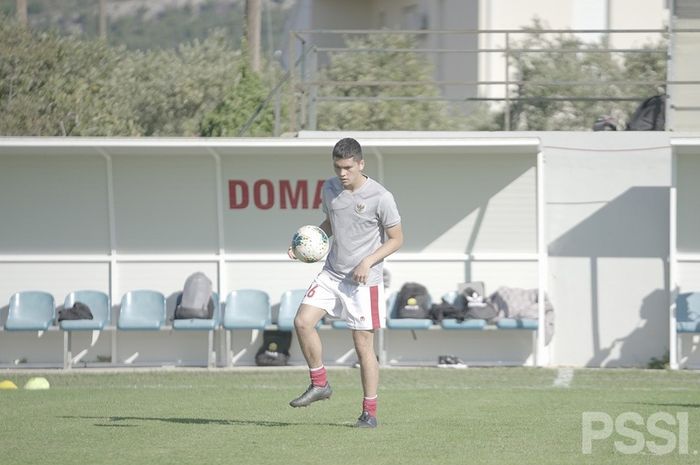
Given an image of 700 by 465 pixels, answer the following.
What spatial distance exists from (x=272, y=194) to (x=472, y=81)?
7.22 meters

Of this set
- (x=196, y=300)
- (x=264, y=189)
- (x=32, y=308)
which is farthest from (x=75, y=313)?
(x=264, y=189)

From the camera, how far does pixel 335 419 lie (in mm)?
9859

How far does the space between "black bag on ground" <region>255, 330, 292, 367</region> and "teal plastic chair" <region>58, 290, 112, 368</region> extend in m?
2.05

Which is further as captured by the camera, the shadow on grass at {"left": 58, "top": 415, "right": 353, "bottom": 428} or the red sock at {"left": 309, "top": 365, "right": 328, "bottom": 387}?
the shadow on grass at {"left": 58, "top": 415, "right": 353, "bottom": 428}

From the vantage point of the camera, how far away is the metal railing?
56.8 ft

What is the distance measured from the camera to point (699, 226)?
16594mm

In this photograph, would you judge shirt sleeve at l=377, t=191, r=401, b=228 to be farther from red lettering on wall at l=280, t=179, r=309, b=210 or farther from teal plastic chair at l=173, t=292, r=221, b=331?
red lettering on wall at l=280, t=179, r=309, b=210

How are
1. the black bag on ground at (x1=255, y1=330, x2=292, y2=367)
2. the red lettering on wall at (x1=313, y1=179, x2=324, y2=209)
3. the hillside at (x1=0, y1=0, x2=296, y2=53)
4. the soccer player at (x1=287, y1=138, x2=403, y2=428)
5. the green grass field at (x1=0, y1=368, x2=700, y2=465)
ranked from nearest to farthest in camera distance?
1. the green grass field at (x1=0, y1=368, x2=700, y2=465)
2. the soccer player at (x1=287, y1=138, x2=403, y2=428)
3. the black bag on ground at (x1=255, y1=330, x2=292, y2=367)
4. the red lettering on wall at (x1=313, y1=179, x2=324, y2=209)
5. the hillside at (x1=0, y1=0, x2=296, y2=53)

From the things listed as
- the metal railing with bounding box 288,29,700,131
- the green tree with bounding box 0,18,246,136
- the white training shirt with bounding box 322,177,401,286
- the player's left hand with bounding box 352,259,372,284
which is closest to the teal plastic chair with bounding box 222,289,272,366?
the metal railing with bounding box 288,29,700,131

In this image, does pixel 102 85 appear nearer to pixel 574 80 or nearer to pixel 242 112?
pixel 242 112

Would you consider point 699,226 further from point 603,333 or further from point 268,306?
point 268,306

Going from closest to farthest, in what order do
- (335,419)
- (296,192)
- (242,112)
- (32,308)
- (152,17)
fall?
1. (335,419)
2. (32,308)
3. (296,192)
4. (242,112)
5. (152,17)

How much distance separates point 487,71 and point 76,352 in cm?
1388

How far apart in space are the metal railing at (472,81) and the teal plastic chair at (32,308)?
412 centimetres
